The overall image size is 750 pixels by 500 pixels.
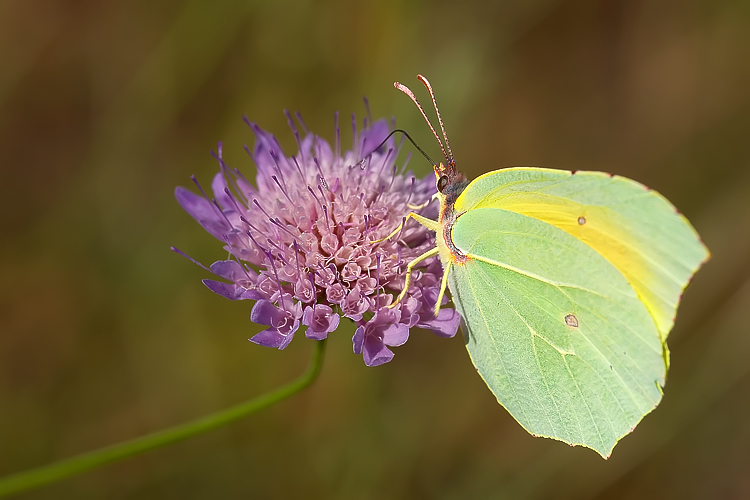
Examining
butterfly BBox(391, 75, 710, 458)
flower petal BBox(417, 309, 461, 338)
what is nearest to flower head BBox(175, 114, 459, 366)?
flower petal BBox(417, 309, 461, 338)

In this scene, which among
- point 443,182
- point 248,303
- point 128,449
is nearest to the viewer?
point 128,449

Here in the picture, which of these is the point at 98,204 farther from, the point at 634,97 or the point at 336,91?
the point at 634,97

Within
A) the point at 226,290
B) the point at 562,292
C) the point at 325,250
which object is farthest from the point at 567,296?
the point at 226,290

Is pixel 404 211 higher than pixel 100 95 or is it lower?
higher

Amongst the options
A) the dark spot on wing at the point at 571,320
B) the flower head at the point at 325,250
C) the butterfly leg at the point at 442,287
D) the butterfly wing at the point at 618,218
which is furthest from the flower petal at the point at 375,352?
the dark spot on wing at the point at 571,320

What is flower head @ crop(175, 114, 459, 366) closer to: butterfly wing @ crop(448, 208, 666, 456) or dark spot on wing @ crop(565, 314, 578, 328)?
butterfly wing @ crop(448, 208, 666, 456)

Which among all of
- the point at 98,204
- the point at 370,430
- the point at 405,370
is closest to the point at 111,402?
the point at 98,204

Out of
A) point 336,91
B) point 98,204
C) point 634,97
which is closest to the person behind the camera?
point 98,204

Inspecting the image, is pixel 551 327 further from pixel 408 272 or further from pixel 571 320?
pixel 408 272
